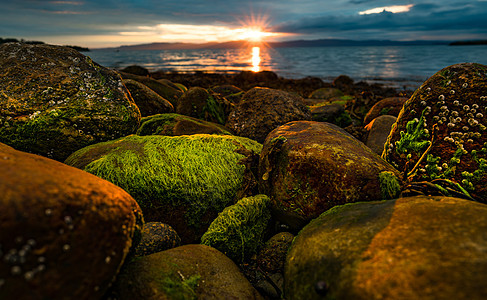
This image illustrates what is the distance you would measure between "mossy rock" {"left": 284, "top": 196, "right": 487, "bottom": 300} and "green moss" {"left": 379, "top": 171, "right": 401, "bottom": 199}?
1.14ft

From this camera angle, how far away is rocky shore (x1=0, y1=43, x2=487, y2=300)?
Result: 1.39m

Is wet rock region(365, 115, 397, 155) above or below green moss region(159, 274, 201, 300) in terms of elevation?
above

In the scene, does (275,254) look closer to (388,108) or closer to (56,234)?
(56,234)

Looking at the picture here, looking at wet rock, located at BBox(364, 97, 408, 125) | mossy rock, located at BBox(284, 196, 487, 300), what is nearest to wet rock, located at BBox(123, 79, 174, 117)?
mossy rock, located at BBox(284, 196, 487, 300)

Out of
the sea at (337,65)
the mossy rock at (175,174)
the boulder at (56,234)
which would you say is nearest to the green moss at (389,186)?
the mossy rock at (175,174)

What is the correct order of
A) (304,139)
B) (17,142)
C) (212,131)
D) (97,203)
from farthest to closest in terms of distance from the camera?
(212,131), (17,142), (304,139), (97,203)

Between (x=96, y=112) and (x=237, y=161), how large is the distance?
2474 millimetres

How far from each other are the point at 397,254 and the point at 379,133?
3892 mm

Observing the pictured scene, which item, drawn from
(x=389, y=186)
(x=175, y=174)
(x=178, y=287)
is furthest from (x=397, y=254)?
(x=175, y=174)

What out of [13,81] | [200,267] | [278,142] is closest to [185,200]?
[200,267]

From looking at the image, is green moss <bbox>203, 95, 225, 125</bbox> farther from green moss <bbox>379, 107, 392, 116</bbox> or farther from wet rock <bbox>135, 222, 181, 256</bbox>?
green moss <bbox>379, 107, 392, 116</bbox>

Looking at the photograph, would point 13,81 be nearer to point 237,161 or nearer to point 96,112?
point 96,112

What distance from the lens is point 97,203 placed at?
63.1 inches

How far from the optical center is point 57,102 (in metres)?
3.90
